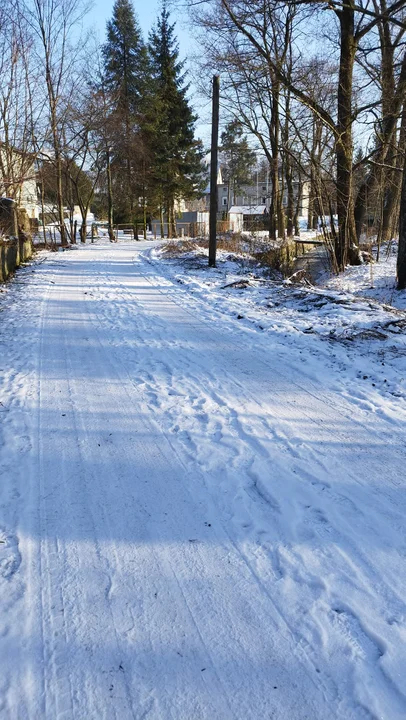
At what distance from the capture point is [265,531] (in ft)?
8.77

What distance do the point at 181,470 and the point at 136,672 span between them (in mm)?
1493

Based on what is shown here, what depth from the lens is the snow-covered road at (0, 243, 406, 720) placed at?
1.83m

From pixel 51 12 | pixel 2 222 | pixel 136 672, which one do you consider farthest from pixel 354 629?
pixel 51 12

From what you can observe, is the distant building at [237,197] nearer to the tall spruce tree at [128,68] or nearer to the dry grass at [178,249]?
the tall spruce tree at [128,68]

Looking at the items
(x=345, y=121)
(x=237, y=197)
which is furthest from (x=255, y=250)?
(x=237, y=197)

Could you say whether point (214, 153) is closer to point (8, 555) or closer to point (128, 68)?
point (8, 555)

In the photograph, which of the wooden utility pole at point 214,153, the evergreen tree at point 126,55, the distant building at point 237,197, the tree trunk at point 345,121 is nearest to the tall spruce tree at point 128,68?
the evergreen tree at point 126,55

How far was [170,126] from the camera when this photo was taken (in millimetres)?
37750

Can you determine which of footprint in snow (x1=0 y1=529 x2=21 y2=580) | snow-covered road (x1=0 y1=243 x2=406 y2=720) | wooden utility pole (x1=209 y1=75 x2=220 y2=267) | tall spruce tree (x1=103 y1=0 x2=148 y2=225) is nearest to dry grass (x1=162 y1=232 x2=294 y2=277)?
wooden utility pole (x1=209 y1=75 x2=220 y2=267)

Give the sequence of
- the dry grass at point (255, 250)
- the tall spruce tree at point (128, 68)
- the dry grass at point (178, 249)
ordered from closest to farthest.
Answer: the dry grass at point (255, 250) < the dry grass at point (178, 249) < the tall spruce tree at point (128, 68)

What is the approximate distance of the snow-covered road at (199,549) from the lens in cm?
183

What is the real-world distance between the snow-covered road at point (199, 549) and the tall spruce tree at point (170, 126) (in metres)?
35.0

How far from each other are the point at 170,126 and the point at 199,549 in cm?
4061

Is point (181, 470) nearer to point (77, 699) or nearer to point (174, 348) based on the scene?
point (77, 699)
